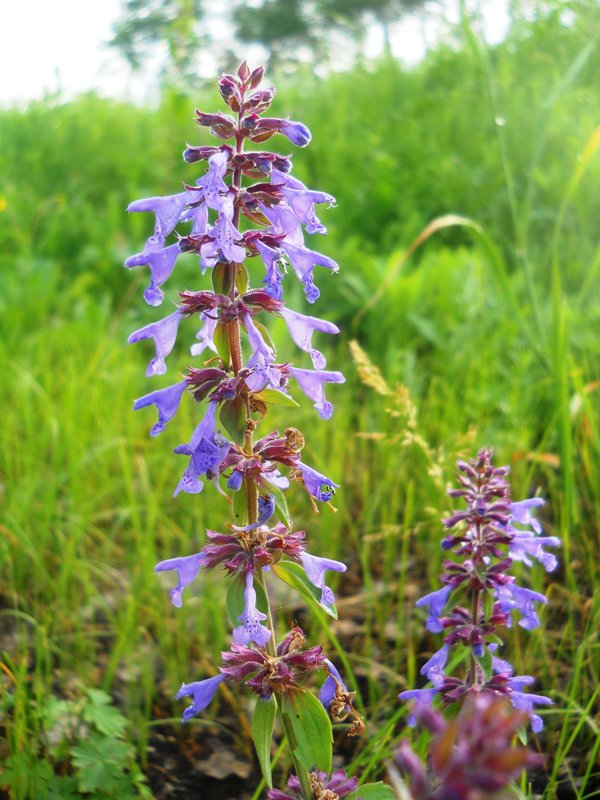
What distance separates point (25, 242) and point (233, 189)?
400cm

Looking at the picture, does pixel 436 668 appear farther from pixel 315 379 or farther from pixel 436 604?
pixel 315 379

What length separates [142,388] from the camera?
3.80 metres

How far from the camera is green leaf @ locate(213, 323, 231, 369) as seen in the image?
142 centimetres

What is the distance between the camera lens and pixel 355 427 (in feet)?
11.6

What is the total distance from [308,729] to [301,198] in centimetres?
87

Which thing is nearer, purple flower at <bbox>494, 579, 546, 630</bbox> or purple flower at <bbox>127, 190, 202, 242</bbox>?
purple flower at <bbox>127, 190, 202, 242</bbox>

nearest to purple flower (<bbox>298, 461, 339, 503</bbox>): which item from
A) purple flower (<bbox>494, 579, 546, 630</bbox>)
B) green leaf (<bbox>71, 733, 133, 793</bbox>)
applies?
purple flower (<bbox>494, 579, 546, 630</bbox>)

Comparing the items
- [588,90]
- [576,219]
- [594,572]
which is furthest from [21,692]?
[588,90]

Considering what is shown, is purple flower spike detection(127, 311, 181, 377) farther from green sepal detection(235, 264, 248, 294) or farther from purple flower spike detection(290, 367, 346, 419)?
purple flower spike detection(290, 367, 346, 419)

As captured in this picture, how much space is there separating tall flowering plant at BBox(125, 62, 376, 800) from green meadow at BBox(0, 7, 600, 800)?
0.36 meters

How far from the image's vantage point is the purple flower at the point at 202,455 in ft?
4.39

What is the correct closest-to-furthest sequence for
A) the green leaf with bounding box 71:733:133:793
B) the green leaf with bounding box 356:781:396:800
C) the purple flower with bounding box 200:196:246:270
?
the purple flower with bounding box 200:196:246:270 < the green leaf with bounding box 356:781:396:800 < the green leaf with bounding box 71:733:133:793

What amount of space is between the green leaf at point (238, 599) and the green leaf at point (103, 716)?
0.68 m

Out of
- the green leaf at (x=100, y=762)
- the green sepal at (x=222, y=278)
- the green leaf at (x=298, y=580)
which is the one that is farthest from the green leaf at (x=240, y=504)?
the green leaf at (x=100, y=762)
